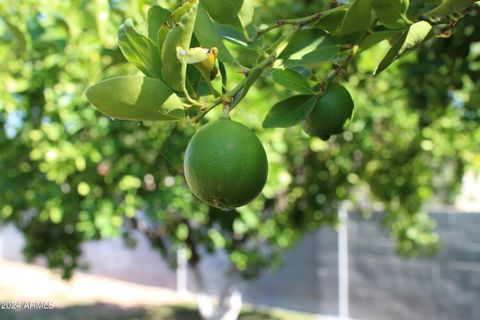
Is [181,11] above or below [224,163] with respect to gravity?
above

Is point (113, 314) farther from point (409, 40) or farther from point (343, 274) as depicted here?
point (409, 40)

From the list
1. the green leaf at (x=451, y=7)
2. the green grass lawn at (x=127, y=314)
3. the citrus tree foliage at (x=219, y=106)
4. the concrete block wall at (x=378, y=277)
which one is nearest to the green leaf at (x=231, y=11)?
the citrus tree foliage at (x=219, y=106)

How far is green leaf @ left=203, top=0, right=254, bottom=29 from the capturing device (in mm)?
747

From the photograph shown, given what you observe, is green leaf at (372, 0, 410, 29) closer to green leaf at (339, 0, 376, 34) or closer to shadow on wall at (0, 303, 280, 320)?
green leaf at (339, 0, 376, 34)

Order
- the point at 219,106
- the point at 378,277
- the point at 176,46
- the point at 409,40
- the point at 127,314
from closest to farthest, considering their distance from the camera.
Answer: the point at 176,46 < the point at 409,40 < the point at 219,106 < the point at 378,277 < the point at 127,314

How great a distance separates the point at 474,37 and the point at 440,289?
14.6 feet

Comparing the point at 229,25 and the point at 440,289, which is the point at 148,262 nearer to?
the point at 440,289

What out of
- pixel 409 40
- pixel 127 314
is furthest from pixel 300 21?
pixel 127 314

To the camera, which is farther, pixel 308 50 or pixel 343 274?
pixel 343 274

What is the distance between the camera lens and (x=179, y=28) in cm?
58

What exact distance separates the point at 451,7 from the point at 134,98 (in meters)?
0.40

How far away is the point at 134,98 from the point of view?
24.0 inches

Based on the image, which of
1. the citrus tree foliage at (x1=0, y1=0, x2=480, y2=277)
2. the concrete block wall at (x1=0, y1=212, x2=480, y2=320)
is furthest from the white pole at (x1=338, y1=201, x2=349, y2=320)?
the citrus tree foliage at (x1=0, y1=0, x2=480, y2=277)

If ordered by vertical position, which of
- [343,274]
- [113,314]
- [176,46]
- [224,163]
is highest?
[176,46]
